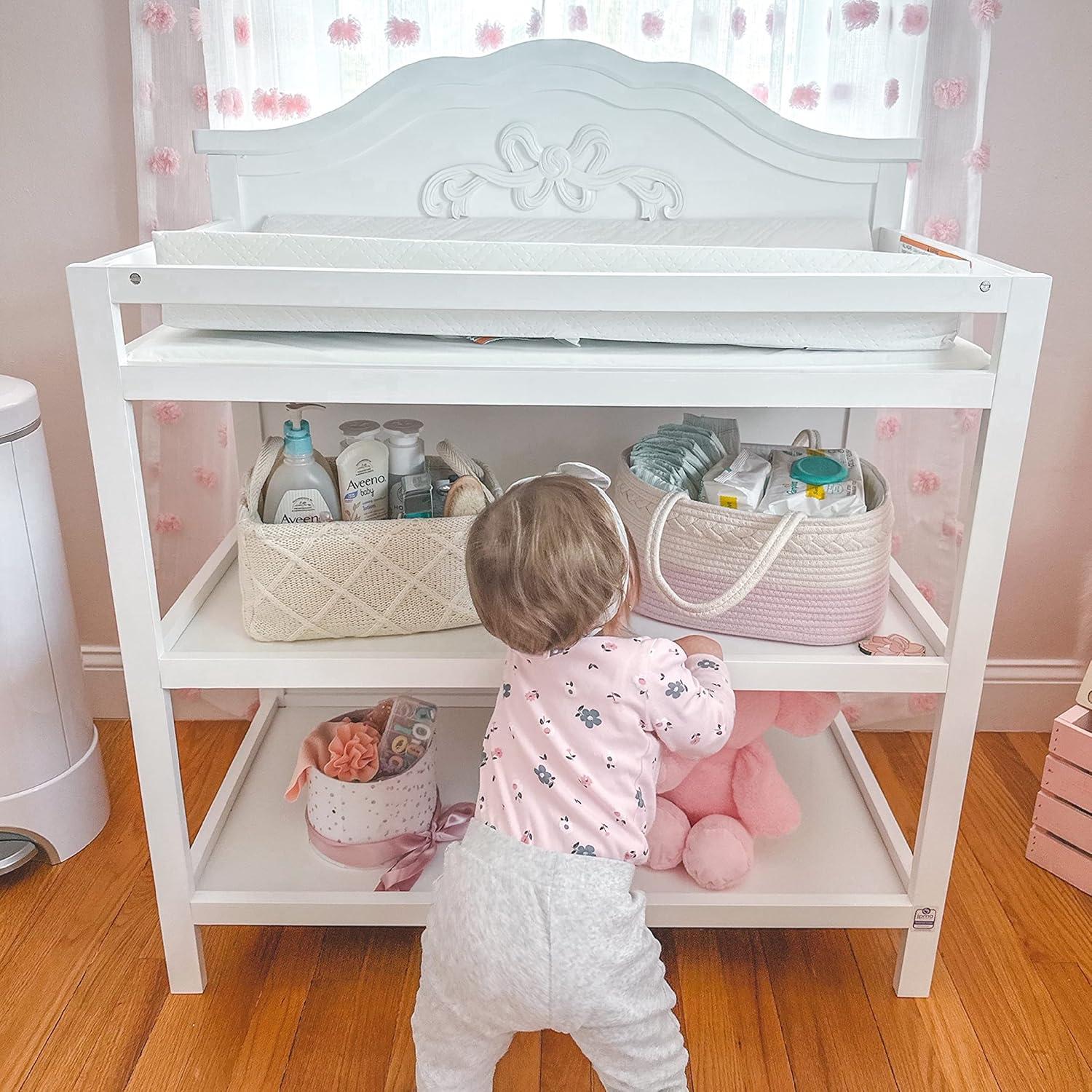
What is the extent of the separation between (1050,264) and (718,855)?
104 cm

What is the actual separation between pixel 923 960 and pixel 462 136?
1226mm

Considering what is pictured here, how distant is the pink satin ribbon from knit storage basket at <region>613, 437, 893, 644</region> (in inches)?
16.9

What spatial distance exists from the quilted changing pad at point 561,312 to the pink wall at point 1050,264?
2.11 ft

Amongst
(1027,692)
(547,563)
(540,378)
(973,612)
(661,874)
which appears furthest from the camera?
(1027,692)

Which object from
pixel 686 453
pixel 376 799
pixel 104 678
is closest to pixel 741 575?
pixel 686 453

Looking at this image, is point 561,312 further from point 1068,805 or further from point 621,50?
point 1068,805

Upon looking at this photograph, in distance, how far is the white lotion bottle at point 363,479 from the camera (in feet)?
4.09

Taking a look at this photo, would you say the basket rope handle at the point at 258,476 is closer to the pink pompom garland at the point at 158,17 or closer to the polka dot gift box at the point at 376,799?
the polka dot gift box at the point at 376,799

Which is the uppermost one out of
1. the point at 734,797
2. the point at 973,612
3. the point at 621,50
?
the point at 621,50

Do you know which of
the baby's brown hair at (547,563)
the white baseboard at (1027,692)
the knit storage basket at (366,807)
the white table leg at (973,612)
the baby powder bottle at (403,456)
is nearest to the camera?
the baby's brown hair at (547,563)

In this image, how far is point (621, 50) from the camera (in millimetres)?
1513

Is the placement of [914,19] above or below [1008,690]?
above

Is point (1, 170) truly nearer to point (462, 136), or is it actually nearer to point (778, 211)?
point (462, 136)

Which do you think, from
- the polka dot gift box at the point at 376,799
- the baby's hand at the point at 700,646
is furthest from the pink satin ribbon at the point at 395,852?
the baby's hand at the point at 700,646
